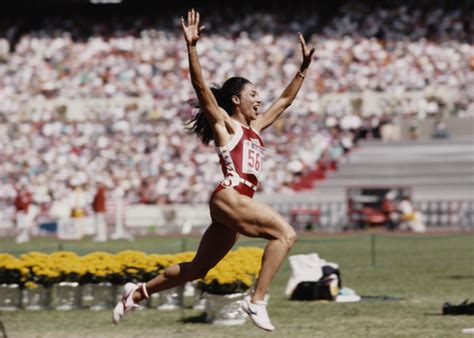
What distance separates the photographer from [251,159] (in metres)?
10.3

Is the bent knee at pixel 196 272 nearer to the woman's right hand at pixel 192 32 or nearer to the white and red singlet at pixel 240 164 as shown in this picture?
the white and red singlet at pixel 240 164

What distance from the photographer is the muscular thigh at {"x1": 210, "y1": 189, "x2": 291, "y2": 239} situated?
9.91 meters

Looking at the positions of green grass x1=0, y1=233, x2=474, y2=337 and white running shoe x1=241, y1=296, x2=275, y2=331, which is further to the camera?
green grass x1=0, y1=233, x2=474, y2=337

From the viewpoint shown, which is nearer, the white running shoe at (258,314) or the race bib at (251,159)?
the white running shoe at (258,314)

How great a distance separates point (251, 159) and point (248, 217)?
0.59m

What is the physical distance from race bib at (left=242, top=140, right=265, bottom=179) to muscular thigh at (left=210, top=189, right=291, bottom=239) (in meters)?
0.29

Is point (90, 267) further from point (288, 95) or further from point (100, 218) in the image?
point (100, 218)

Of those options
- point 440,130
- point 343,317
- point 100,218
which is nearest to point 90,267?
point 343,317

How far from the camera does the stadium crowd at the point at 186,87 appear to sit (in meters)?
42.8

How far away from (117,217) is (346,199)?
285 inches

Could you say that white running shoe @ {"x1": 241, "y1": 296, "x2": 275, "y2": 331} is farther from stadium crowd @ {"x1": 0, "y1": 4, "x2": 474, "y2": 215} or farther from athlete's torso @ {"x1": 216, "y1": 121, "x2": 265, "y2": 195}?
stadium crowd @ {"x1": 0, "y1": 4, "x2": 474, "y2": 215}

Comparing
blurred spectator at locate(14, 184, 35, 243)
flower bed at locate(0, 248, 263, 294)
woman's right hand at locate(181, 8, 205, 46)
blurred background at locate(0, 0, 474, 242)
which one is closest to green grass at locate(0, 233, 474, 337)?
flower bed at locate(0, 248, 263, 294)

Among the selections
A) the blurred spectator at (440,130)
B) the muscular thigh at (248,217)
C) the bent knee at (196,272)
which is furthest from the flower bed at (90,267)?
the blurred spectator at (440,130)

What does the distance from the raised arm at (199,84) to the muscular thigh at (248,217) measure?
660 millimetres
